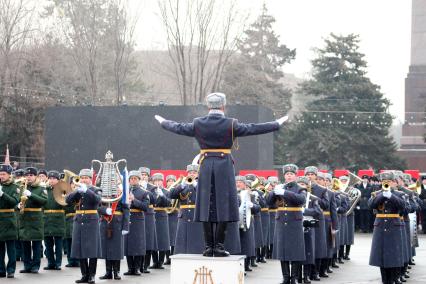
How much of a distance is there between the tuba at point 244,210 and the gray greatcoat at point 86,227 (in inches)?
101

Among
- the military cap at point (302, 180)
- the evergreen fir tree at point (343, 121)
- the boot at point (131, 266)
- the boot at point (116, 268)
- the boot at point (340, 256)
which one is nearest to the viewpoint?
the military cap at point (302, 180)

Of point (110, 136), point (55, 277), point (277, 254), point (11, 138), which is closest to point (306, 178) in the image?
point (277, 254)

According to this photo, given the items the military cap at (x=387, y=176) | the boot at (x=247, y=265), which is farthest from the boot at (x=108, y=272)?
the military cap at (x=387, y=176)

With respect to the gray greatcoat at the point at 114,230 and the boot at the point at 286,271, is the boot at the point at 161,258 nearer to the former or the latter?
the gray greatcoat at the point at 114,230

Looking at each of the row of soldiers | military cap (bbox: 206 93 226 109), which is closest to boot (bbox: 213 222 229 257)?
military cap (bbox: 206 93 226 109)

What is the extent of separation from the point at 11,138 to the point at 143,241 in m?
29.3

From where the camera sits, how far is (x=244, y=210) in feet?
59.3

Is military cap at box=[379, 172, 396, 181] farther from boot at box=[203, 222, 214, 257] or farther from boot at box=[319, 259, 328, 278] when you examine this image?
boot at box=[203, 222, 214, 257]

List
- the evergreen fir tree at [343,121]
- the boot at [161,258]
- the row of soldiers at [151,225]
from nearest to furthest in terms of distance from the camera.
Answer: the row of soldiers at [151,225] < the boot at [161,258] < the evergreen fir tree at [343,121]

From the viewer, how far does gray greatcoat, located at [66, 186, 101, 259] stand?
55.3 feet

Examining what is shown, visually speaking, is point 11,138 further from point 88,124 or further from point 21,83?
point 88,124

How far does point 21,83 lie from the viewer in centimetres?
4834

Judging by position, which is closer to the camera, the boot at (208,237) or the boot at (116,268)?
the boot at (208,237)

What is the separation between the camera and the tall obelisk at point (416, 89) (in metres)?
56.5
